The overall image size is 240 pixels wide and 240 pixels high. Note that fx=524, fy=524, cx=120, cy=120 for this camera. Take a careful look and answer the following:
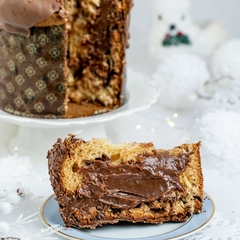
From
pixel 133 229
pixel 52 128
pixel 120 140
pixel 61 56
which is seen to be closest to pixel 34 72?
pixel 61 56

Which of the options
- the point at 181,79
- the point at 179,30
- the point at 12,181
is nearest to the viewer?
the point at 12,181

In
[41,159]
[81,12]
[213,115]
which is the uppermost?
[81,12]

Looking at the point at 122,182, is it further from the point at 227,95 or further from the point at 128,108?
the point at 227,95

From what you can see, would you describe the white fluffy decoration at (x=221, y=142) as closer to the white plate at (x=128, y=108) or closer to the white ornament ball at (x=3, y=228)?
the white plate at (x=128, y=108)

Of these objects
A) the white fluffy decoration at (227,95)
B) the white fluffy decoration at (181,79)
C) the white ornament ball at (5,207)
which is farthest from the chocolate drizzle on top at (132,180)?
the white fluffy decoration at (181,79)

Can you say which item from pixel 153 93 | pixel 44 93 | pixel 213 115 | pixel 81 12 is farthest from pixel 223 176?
Answer: pixel 81 12

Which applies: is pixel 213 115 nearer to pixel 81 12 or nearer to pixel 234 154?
pixel 234 154
